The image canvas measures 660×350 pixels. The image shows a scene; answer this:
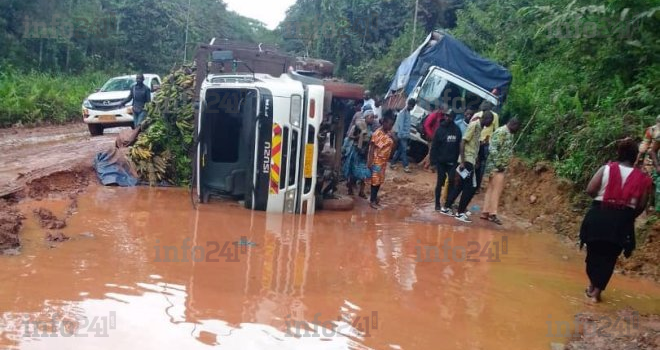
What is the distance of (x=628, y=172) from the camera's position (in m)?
5.00

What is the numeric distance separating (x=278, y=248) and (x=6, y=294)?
2708 millimetres

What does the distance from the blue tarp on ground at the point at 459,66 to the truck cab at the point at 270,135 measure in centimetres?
458

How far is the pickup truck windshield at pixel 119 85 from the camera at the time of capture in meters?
15.1

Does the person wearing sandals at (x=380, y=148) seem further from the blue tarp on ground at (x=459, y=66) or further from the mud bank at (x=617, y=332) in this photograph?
the mud bank at (x=617, y=332)

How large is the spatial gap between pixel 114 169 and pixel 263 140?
2.93m

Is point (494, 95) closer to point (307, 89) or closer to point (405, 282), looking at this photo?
point (307, 89)

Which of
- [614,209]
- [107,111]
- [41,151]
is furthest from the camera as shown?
[107,111]

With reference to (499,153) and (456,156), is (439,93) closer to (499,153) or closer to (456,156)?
(456,156)

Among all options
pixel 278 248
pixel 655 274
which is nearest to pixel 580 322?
pixel 655 274

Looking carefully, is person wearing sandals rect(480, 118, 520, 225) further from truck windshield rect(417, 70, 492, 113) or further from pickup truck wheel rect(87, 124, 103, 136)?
pickup truck wheel rect(87, 124, 103, 136)

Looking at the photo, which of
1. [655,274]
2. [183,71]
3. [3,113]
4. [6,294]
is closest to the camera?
[6,294]

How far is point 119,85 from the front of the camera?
1523 cm

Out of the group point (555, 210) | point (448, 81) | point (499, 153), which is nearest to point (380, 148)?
point (499, 153)

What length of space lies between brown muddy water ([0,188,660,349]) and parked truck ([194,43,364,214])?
41cm
